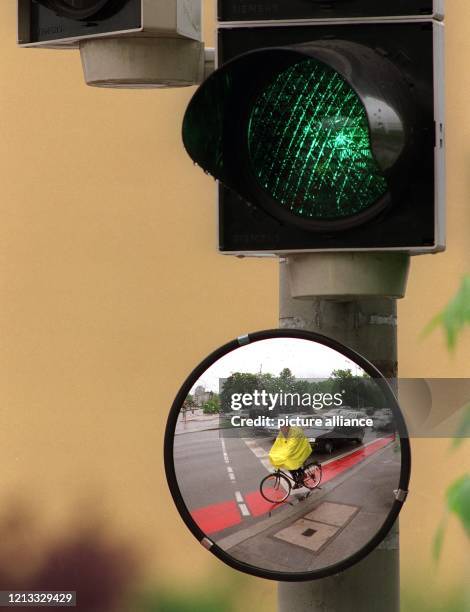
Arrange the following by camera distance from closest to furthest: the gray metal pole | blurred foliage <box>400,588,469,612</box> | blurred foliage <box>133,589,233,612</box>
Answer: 1. the gray metal pole
2. blurred foliage <box>400,588,469,612</box>
3. blurred foliage <box>133,589,233,612</box>

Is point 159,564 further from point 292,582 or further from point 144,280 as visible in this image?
point 292,582

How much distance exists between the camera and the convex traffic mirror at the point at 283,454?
1965mm

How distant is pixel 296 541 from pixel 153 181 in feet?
14.8

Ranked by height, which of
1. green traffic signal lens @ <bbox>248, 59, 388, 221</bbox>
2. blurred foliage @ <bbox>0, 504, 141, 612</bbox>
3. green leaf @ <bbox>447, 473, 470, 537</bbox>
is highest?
green traffic signal lens @ <bbox>248, 59, 388, 221</bbox>

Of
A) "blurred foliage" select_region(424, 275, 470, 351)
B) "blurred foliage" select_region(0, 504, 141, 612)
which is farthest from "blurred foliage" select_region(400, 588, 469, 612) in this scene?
"blurred foliage" select_region(0, 504, 141, 612)

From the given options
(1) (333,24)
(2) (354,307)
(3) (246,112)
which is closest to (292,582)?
(2) (354,307)

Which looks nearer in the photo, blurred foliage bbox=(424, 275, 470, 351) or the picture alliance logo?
the picture alliance logo

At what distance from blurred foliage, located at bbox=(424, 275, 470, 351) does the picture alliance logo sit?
4.07m

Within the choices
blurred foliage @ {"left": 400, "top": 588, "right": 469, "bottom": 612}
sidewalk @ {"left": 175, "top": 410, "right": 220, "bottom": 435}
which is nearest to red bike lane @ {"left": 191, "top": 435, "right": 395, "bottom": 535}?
sidewalk @ {"left": 175, "top": 410, "right": 220, "bottom": 435}

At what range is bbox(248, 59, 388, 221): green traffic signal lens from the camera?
1989mm

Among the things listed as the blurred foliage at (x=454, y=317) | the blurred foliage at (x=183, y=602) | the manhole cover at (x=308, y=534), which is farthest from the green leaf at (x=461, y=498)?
the manhole cover at (x=308, y=534)

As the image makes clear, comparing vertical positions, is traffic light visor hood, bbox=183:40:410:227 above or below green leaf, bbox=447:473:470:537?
above

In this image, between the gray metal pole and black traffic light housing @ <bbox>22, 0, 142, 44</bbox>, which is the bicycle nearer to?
the gray metal pole

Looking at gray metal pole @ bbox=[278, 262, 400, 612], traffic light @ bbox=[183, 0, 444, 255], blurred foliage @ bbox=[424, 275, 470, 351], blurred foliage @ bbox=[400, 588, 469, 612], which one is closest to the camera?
traffic light @ bbox=[183, 0, 444, 255]
